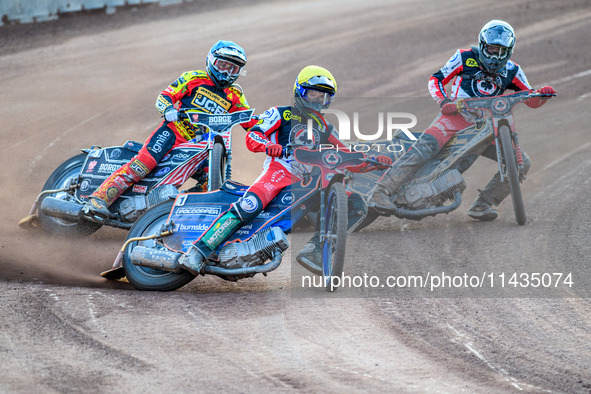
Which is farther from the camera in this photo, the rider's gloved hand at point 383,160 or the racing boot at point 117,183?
the racing boot at point 117,183

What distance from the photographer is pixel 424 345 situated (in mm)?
7055

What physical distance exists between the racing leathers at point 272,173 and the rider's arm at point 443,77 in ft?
9.87

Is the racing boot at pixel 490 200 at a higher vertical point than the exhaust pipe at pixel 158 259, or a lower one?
higher

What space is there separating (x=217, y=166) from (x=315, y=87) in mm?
1816

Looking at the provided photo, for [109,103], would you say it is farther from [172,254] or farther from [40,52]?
[172,254]

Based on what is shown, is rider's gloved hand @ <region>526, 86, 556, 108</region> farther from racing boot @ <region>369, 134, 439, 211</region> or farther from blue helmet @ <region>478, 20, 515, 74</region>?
racing boot @ <region>369, 134, 439, 211</region>

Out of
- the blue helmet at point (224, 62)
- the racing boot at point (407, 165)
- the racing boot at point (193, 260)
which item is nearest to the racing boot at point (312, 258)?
the racing boot at point (193, 260)

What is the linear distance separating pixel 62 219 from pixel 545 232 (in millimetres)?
6161

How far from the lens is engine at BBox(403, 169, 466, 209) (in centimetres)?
1137

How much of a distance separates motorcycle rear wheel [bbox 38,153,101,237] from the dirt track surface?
22 cm

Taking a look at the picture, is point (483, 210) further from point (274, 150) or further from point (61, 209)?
point (61, 209)

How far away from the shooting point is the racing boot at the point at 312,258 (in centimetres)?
875

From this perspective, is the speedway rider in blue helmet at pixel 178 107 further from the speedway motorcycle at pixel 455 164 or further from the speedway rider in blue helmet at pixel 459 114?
the speedway rider in blue helmet at pixel 459 114

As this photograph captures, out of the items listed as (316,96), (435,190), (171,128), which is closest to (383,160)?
(316,96)
